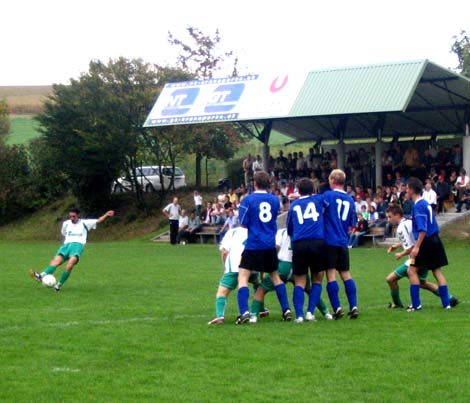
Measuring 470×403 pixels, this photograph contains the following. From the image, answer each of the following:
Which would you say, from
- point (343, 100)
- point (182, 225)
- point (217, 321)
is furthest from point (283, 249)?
point (182, 225)

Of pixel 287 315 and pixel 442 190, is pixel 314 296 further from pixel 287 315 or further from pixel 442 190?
pixel 442 190

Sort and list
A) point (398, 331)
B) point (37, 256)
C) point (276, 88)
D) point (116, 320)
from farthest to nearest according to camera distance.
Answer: point (276, 88), point (37, 256), point (116, 320), point (398, 331)

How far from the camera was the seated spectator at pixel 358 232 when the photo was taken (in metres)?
32.2

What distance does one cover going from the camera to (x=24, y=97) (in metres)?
93.2

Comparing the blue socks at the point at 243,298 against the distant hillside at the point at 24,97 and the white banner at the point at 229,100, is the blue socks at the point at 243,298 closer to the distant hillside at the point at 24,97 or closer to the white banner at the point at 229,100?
the white banner at the point at 229,100

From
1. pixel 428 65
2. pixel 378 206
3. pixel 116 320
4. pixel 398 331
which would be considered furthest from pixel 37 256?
pixel 398 331

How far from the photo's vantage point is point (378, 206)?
33.2m

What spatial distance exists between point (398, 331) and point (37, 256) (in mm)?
20259

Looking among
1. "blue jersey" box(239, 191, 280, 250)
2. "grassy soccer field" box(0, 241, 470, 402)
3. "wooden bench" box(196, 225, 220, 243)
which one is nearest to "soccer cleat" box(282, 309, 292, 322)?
"grassy soccer field" box(0, 241, 470, 402)

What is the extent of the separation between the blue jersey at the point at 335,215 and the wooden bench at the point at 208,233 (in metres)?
24.8

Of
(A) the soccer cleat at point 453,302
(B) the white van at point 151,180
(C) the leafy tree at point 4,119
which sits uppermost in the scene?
(C) the leafy tree at point 4,119

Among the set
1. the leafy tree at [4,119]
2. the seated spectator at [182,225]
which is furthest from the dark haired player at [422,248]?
the leafy tree at [4,119]

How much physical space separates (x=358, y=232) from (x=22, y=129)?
2078 inches

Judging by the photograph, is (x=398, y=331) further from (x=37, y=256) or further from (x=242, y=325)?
(x=37, y=256)
